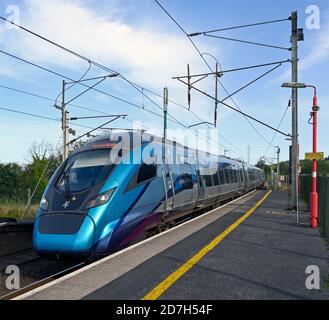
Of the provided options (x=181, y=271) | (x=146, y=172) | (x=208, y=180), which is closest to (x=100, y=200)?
(x=146, y=172)

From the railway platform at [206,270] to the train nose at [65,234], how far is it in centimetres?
56

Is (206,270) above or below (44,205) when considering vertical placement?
below

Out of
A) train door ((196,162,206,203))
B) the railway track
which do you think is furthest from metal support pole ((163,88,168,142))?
the railway track

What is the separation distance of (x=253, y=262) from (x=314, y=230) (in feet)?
16.0

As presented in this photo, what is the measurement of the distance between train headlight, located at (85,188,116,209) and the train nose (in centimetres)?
28

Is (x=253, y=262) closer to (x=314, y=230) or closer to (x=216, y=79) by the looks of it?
(x=314, y=230)

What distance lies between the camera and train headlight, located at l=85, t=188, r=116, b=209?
25.3ft

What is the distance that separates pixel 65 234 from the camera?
7.37 meters

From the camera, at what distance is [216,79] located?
1856cm

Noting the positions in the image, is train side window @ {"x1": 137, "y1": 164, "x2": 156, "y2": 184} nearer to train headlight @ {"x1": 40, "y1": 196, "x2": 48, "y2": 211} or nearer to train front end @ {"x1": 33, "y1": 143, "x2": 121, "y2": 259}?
train front end @ {"x1": 33, "y1": 143, "x2": 121, "y2": 259}

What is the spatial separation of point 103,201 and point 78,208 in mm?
528

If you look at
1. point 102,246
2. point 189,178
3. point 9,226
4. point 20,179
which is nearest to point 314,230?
point 189,178

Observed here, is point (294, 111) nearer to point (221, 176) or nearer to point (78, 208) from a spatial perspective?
point (221, 176)

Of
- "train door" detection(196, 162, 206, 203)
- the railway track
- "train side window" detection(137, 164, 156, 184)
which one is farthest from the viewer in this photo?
"train door" detection(196, 162, 206, 203)
